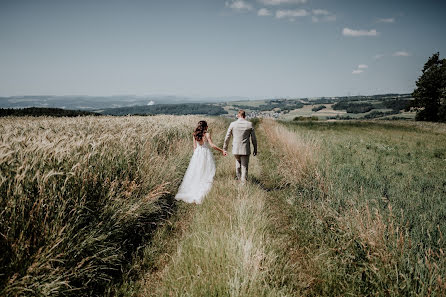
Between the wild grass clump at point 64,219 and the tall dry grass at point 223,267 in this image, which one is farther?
the tall dry grass at point 223,267

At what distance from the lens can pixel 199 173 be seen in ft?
23.8

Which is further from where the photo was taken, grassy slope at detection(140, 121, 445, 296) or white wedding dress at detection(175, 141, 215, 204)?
white wedding dress at detection(175, 141, 215, 204)

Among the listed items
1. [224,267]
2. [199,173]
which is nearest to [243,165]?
[199,173]

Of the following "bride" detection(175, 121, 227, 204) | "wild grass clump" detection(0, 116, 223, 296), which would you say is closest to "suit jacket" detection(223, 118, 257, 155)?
"bride" detection(175, 121, 227, 204)

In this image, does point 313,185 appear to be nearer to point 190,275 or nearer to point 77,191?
point 190,275

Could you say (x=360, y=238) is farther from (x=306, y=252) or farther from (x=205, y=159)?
(x=205, y=159)

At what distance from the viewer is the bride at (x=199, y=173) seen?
21.8ft

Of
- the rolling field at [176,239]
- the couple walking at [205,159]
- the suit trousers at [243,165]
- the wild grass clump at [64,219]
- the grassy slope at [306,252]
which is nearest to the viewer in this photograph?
the wild grass clump at [64,219]

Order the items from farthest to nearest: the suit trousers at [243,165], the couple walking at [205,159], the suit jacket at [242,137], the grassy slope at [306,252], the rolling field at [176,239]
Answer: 1. the suit trousers at [243,165]
2. the suit jacket at [242,137]
3. the couple walking at [205,159]
4. the grassy slope at [306,252]
5. the rolling field at [176,239]

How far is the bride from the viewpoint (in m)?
6.64

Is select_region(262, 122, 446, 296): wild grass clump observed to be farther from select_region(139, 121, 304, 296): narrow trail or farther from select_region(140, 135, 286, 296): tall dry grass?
select_region(140, 135, 286, 296): tall dry grass

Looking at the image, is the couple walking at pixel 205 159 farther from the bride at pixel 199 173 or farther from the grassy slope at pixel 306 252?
the grassy slope at pixel 306 252

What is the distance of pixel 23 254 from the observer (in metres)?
2.58

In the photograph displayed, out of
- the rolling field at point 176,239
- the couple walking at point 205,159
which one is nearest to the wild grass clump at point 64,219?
the rolling field at point 176,239
